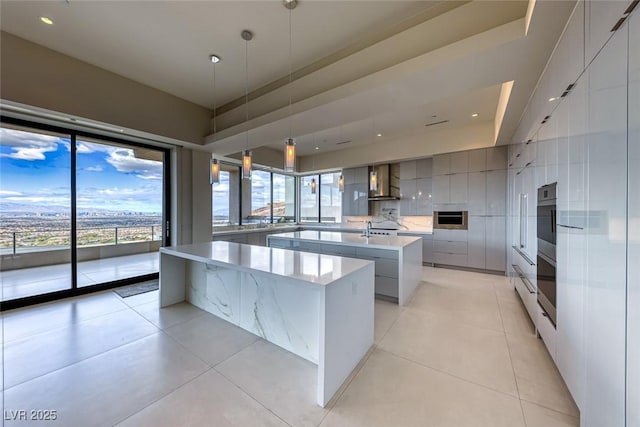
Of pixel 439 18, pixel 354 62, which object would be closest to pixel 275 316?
pixel 354 62

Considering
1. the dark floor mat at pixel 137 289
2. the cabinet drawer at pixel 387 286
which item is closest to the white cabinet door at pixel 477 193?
the cabinet drawer at pixel 387 286

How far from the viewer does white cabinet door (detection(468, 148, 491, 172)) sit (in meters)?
4.76

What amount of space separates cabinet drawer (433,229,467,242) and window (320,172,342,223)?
304cm

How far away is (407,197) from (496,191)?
6.00ft

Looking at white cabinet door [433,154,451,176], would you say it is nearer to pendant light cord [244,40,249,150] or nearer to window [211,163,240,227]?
pendant light cord [244,40,249,150]

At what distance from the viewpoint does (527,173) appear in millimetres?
2719

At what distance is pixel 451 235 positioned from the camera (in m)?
5.13

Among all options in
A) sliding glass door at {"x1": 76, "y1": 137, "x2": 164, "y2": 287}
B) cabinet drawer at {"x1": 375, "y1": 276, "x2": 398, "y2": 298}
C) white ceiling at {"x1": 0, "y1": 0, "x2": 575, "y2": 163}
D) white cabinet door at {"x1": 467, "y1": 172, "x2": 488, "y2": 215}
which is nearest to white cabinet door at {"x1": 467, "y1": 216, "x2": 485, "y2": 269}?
white cabinet door at {"x1": 467, "y1": 172, "x2": 488, "y2": 215}

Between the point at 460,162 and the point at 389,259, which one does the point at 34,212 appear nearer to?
the point at 389,259

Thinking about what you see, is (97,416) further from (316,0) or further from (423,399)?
(316,0)

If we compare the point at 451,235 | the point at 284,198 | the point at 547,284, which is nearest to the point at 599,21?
the point at 547,284

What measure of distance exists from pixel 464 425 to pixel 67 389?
278 centimetres

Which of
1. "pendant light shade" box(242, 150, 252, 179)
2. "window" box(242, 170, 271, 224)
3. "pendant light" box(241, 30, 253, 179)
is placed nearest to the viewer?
"pendant light" box(241, 30, 253, 179)

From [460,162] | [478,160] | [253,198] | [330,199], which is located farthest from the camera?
[330,199]
